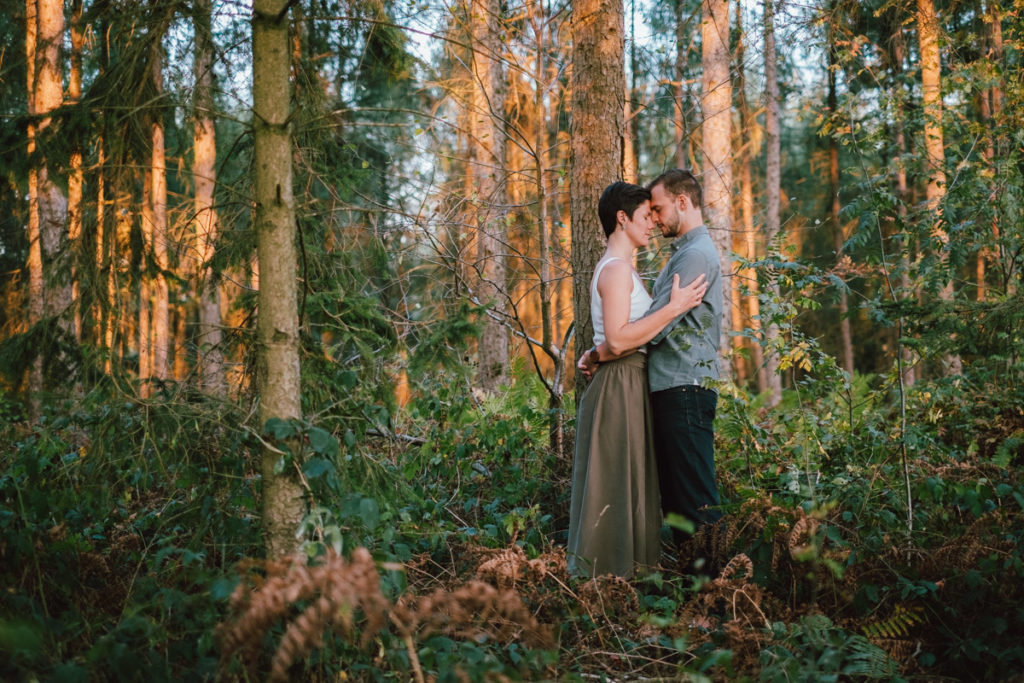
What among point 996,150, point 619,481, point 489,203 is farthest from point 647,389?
point 996,150

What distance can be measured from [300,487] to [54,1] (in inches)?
401

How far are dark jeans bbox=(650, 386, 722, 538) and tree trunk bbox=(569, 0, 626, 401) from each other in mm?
1141

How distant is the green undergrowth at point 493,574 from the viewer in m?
2.83

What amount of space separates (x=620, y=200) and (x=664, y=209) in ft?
0.85

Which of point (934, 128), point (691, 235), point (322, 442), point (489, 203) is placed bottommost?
point (322, 442)

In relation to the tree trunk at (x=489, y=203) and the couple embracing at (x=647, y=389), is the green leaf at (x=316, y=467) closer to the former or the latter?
the tree trunk at (x=489, y=203)

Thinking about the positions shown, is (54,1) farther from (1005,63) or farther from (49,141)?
(1005,63)

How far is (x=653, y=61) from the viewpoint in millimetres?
9078

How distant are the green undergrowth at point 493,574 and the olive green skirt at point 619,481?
0.21m

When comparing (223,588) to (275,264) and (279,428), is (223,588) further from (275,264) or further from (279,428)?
(275,264)

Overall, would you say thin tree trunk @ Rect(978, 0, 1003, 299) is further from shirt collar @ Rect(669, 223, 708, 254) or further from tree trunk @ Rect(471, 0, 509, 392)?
tree trunk @ Rect(471, 0, 509, 392)

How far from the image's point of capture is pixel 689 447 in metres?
3.86

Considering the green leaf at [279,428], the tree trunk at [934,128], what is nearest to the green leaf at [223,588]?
the green leaf at [279,428]

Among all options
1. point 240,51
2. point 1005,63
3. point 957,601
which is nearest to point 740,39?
point 1005,63
